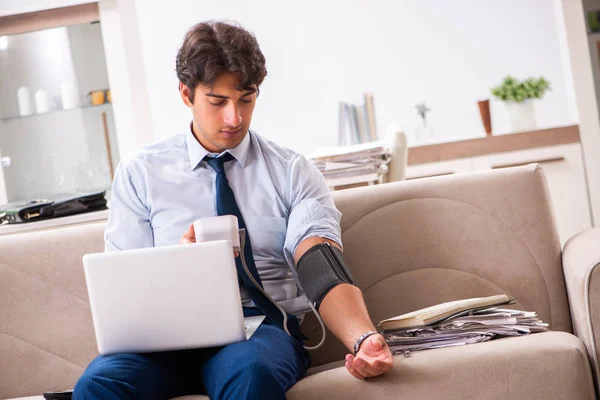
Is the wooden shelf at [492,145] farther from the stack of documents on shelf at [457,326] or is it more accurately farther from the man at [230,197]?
the stack of documents on shelf at [457,326]

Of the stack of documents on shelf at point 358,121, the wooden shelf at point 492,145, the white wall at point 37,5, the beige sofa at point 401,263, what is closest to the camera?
the beige sofa at point 401,263

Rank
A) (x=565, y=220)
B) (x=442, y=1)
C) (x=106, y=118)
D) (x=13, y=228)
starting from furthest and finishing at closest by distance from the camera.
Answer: (x=442, y=1) → (x=565, y=220) → (x=106, y=118) → (x=13, y=228)

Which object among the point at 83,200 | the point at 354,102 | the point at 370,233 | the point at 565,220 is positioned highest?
the point at 354,102

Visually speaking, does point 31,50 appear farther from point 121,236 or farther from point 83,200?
point 121,236

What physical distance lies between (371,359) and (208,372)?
0.37 metres

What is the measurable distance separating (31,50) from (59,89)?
0.76ft

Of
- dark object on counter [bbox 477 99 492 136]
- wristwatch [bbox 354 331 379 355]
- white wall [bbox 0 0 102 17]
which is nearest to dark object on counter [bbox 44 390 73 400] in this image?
wristwatch [bbox 354 331 379 355]

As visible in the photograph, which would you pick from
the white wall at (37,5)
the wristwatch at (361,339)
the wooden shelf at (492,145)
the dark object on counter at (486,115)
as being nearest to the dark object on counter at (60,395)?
the wristwatch at (361,339)

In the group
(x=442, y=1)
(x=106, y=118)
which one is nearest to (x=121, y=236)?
(x=106, y=118)

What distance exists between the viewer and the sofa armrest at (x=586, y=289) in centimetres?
175

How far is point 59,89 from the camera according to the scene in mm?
3965

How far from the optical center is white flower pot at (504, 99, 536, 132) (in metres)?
4.59

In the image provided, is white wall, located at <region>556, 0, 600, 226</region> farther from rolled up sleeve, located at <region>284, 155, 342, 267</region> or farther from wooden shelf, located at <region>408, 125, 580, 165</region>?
rolled up sleeve, located at <region>284, 155, 342, 267</region>

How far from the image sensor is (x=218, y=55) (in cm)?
196
